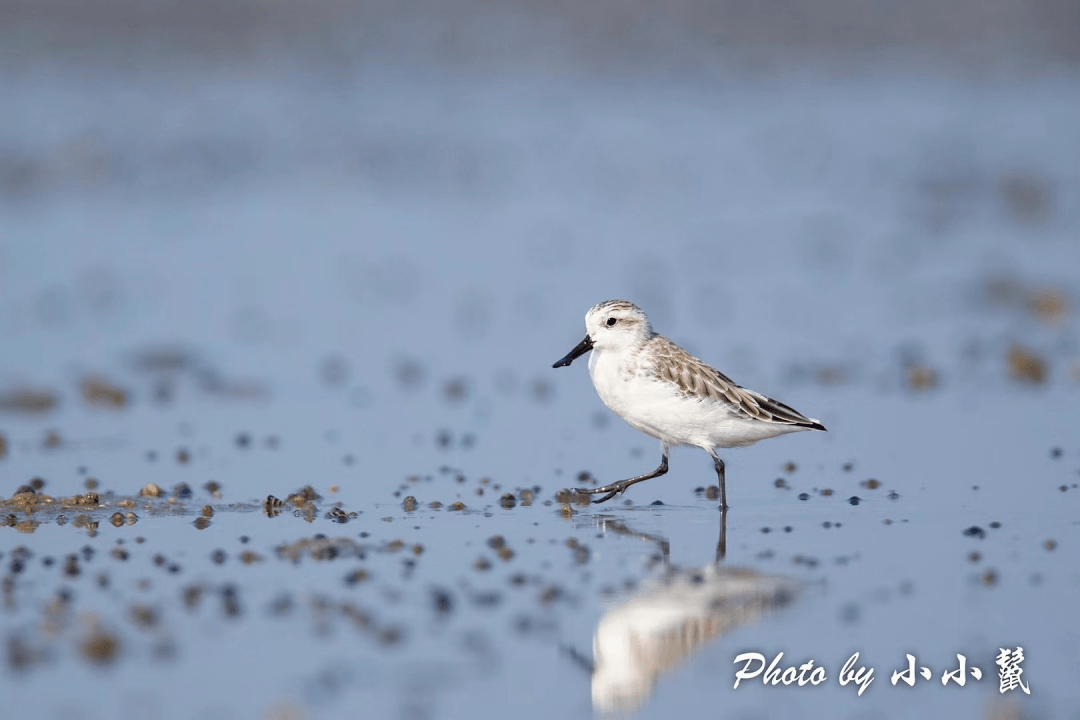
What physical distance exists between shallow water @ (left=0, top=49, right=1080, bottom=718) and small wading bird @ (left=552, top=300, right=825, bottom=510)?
42 centimetres

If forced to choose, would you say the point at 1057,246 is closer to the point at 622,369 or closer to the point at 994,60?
the point at 622,369

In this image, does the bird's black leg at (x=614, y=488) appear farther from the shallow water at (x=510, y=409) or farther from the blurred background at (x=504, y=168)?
the blurred background at (x=504, y=168)

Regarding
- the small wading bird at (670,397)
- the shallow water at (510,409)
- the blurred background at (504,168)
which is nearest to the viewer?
the shallow water at (510,409)

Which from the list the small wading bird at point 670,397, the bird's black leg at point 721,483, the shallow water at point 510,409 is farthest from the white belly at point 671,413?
the shallow water at point 510,409

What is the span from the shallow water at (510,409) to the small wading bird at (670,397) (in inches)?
16.5

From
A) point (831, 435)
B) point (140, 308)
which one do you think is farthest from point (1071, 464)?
point (140, 308)

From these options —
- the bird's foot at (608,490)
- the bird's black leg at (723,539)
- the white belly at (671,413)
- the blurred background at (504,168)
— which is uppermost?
the blurred background at (504,168)

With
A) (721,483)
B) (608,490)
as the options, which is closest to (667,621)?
(721,483)

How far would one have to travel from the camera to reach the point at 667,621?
7234mm

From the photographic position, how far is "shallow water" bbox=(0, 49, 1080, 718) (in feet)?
22.1

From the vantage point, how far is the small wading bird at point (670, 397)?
9398 millimetres

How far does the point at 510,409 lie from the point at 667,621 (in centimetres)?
491

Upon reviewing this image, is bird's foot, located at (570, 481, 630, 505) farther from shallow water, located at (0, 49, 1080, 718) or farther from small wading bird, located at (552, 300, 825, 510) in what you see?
shallow water, located at (0, 49, 1080, 718)

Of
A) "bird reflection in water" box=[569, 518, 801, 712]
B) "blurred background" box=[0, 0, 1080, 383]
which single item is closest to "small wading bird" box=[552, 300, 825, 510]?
"bird reflection in water" box=[569, 518, 801, 712]
